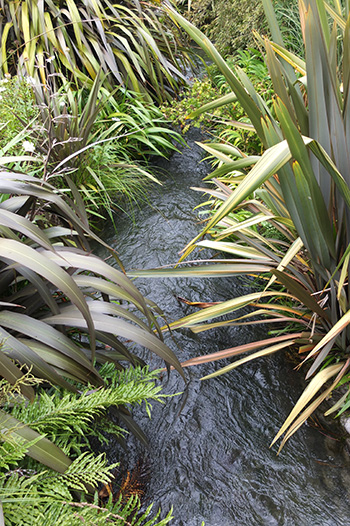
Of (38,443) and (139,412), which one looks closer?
(38,443)

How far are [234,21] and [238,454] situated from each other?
14.1 feet

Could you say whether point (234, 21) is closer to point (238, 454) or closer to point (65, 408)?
point (238, 454)

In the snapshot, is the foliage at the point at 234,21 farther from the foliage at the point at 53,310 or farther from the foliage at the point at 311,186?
the foliage at the point at 53,310

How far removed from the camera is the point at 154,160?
3.67m

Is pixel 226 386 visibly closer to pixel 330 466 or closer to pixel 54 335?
pixel 330 466

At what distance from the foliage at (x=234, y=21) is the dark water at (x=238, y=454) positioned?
3301 millimetres

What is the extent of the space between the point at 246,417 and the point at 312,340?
415mm

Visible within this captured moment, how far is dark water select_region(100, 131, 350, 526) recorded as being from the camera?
1.45 meters

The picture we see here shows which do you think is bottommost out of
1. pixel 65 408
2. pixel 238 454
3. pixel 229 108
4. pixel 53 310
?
pixel 238 454

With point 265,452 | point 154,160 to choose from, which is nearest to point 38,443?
point 265,452

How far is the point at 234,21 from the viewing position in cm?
442

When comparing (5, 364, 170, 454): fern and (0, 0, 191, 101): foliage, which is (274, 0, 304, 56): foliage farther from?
(5, 364, 170, 454): fern

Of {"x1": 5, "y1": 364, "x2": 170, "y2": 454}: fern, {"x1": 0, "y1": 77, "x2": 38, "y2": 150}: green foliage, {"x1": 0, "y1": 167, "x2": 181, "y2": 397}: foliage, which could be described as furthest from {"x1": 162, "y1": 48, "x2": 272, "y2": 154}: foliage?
{"x1": 5, "y1": 364, "x2": 170, "y2": 454}: fern

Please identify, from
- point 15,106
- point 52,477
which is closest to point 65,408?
point 52,477
